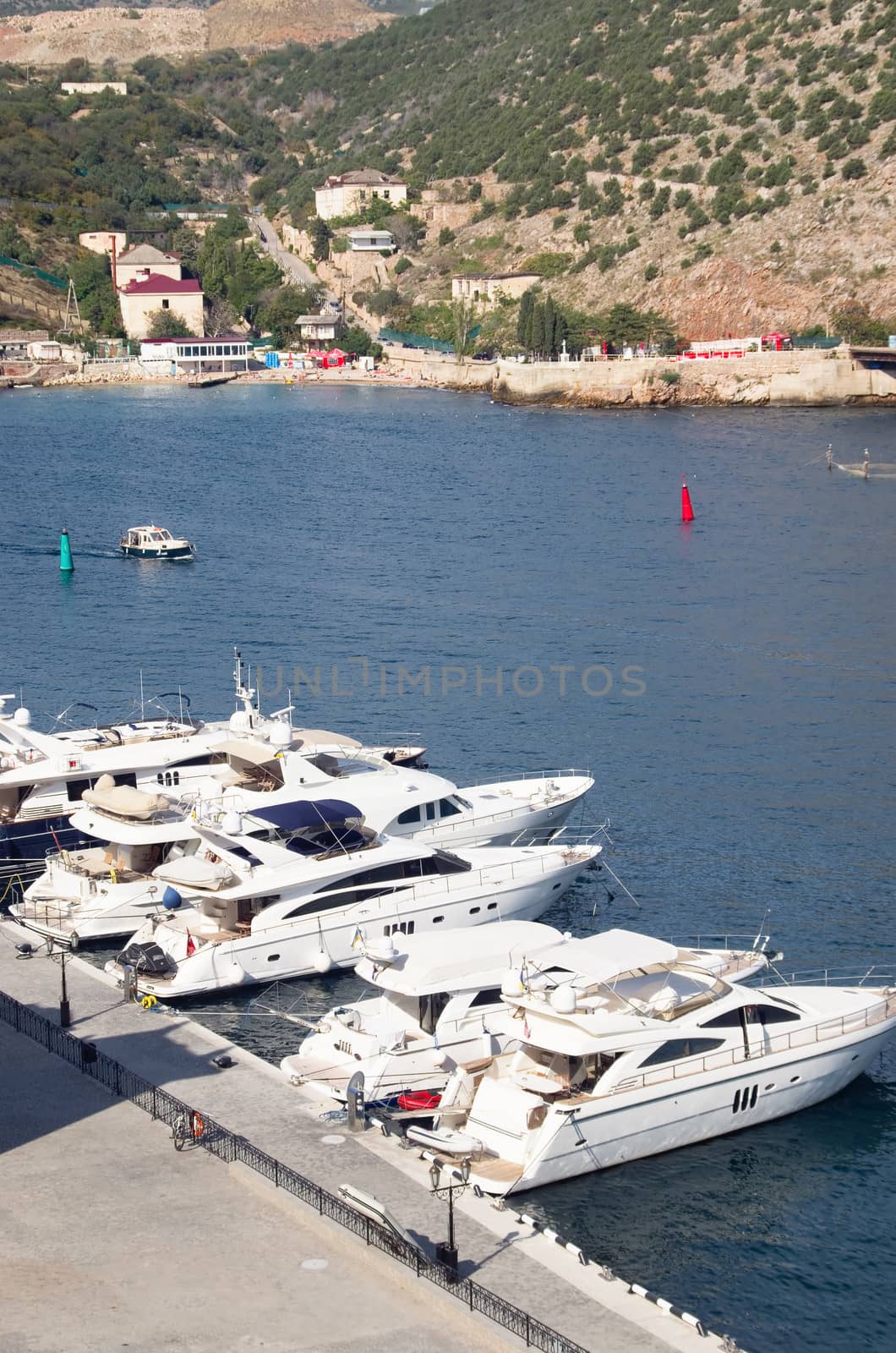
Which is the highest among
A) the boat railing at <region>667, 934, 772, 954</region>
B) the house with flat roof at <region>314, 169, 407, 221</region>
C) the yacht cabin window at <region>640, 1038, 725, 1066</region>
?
the house with flat roof at <region>314, 169, 407, 221</region>

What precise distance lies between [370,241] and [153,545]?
112 metres

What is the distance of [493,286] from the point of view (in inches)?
6122

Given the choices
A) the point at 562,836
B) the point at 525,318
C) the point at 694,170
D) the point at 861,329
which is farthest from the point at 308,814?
the point at 694,170

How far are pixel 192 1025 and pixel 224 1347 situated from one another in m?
8.72

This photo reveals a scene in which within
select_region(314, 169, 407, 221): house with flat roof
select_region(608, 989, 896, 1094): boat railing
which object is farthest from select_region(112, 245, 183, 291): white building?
select_region(608, 989, 896, 1094): boat railing

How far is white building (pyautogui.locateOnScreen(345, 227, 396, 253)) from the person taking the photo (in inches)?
6855

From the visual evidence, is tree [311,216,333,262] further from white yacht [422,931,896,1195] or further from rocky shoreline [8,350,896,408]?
white yacht [422,931,896,1195]

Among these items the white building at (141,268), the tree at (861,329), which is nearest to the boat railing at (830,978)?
the tree at (861,329)

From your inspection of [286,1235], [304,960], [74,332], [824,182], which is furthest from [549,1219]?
[74,332]

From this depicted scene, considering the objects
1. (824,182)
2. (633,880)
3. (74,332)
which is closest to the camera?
(633,880)

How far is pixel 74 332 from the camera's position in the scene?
171875 mm

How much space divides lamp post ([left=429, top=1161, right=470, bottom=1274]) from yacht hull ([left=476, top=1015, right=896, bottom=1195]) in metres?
0.99

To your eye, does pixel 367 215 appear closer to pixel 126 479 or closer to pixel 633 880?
pixel 126 479

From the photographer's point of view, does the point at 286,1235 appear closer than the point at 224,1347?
No
